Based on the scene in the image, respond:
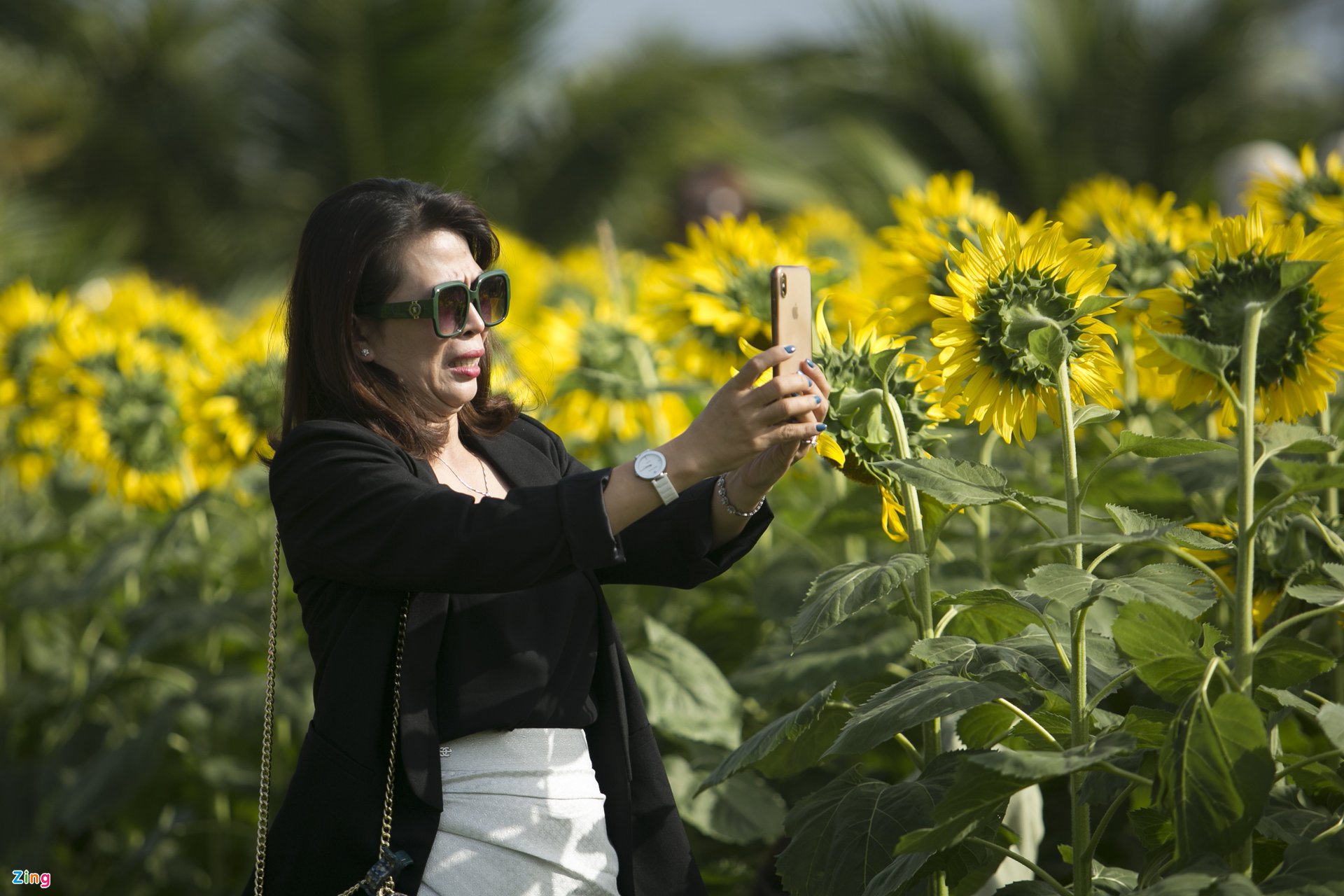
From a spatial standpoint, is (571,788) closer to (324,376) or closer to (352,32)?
(324,376)

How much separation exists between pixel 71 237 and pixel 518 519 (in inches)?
417

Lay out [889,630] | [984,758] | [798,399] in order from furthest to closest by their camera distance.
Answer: [889,630]
[798,399]
[984,758]

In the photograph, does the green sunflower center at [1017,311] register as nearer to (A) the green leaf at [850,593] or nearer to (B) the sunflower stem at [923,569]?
(B) the sunflower stem at [923,569]

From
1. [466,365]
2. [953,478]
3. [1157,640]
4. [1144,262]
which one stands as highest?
[1144,262]

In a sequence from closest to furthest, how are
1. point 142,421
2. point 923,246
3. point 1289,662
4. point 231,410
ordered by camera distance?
point 1289,662 → point 923,246 → point 231,410 → point 142,421

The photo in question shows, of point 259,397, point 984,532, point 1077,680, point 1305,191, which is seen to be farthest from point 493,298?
point 1305,191

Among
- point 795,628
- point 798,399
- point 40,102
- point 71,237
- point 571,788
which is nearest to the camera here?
point 798,399

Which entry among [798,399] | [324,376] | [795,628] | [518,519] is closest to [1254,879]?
[795,628]

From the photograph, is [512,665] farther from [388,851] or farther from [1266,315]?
[1266,315]

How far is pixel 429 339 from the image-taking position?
1.67 metres

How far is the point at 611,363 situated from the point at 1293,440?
163 cm

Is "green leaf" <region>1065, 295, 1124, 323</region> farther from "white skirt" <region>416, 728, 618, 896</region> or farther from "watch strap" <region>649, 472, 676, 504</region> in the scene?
"white skirt" <region>416, 728, 618, 896</region>

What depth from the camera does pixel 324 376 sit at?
5.53ft

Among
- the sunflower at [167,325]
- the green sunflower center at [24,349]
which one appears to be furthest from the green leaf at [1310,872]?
the green sunflower center at [24,349]
